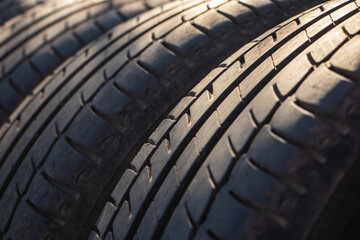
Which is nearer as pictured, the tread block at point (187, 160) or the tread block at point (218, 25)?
the tread block at point (187, 160)

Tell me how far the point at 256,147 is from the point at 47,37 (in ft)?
5.12

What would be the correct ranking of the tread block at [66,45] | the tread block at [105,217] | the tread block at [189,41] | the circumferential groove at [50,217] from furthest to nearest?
1. the tread block at [66,45]
2. the tread block at [189,41]
3. the circumferential groove at [50,217]
4. the tread block at [105,217]

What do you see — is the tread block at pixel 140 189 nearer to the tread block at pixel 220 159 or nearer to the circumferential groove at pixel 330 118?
the tread block at pixel 220 159

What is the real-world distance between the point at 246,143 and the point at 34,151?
87cm

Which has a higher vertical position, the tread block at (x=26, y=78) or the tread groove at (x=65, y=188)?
the tread block at (x=26, y=78)

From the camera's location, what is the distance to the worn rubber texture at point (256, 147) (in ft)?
3.14

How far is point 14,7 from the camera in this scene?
2.89 m

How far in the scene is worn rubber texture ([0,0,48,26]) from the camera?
2.84 meters

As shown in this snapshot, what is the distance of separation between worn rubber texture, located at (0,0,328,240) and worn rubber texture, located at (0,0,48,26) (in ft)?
3.84

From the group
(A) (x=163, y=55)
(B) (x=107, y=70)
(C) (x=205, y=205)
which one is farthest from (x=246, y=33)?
(C) (x=205, y=205)

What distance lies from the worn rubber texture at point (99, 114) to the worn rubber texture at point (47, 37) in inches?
9.3

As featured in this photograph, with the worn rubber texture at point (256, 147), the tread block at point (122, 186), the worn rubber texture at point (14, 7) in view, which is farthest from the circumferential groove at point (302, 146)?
the worn rubber texture at point (14, 7)

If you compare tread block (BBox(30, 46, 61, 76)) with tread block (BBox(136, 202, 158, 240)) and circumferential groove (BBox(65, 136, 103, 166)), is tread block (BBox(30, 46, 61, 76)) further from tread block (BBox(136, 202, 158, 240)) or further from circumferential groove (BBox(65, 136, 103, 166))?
tread block (BBox(136, 202, 158, 240))

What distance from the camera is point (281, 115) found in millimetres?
1065
